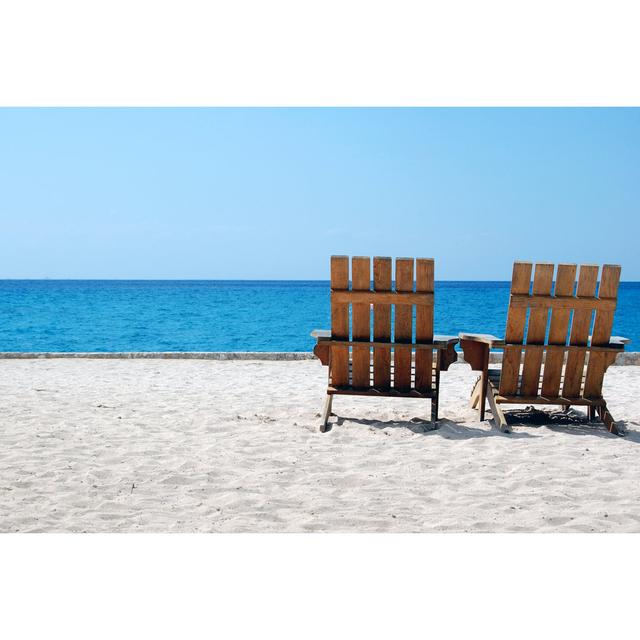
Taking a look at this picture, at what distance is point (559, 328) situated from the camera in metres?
5.24

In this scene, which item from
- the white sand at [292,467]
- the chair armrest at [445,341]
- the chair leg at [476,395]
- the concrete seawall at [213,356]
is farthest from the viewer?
the concrete seawall at [213,356]

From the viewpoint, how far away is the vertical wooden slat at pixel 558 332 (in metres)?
5.13

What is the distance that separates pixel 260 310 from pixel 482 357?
37692 mm

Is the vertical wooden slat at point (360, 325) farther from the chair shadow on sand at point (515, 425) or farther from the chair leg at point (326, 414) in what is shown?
the chair shadow on sand at point (515, 425)

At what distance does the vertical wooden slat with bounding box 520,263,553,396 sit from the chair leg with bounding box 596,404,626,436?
0.55m

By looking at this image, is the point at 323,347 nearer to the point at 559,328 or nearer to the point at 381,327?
the point at 381,327

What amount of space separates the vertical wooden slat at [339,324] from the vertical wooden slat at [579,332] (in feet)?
5.68

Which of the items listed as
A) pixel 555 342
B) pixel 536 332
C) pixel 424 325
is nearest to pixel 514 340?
pixel 536 332

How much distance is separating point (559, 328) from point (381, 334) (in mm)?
1369

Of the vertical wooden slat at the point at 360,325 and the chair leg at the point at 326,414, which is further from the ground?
the vertical wooden slat at the point at 360,325

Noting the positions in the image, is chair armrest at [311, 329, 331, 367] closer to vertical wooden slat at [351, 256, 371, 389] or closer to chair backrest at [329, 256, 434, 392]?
chair backrest at [329, 256, 434, 392]

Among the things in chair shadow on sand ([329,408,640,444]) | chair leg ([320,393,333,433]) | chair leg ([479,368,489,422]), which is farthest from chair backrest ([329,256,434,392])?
chair leg ([479,368,489,422])

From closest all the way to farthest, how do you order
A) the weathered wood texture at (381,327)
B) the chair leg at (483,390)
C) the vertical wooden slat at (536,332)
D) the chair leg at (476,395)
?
the vertical wooden slat at (536,332), the weathered wood texture at (381,327), the chair leg at (483,390), the chair leg at (476,395)

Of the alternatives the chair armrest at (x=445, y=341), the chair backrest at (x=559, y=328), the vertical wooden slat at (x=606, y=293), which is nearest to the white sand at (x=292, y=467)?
the chair backrest at (x=559, y=328)
